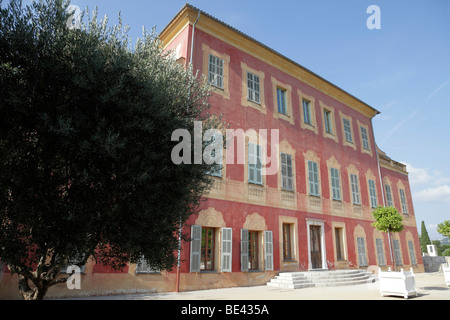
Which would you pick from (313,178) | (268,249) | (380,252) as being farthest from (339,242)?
(268,249)

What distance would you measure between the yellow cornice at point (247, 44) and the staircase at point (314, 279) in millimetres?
10089

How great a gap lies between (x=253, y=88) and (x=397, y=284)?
31.2 feet

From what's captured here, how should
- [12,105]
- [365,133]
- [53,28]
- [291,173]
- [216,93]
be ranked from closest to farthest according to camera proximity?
[12,105] → [53,28] → [216,93] → [291,173] → [365,133]

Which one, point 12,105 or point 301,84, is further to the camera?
point 301,84

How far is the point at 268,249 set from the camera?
12.3 metres

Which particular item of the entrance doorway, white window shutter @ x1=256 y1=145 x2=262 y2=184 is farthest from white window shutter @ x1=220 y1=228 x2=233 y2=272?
the entrance doorway

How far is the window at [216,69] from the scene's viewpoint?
12471 mm

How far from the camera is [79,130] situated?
14.2ft

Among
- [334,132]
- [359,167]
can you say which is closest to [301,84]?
[334,132]

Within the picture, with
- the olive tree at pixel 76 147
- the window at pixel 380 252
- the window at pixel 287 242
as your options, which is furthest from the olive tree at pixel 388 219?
the olive tree at pixel 76 147

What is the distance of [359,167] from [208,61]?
12.2 meters

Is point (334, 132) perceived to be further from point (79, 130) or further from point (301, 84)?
point (79, 130)

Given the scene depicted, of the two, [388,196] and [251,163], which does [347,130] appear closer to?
[388,196]

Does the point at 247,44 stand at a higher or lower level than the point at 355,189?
higher
